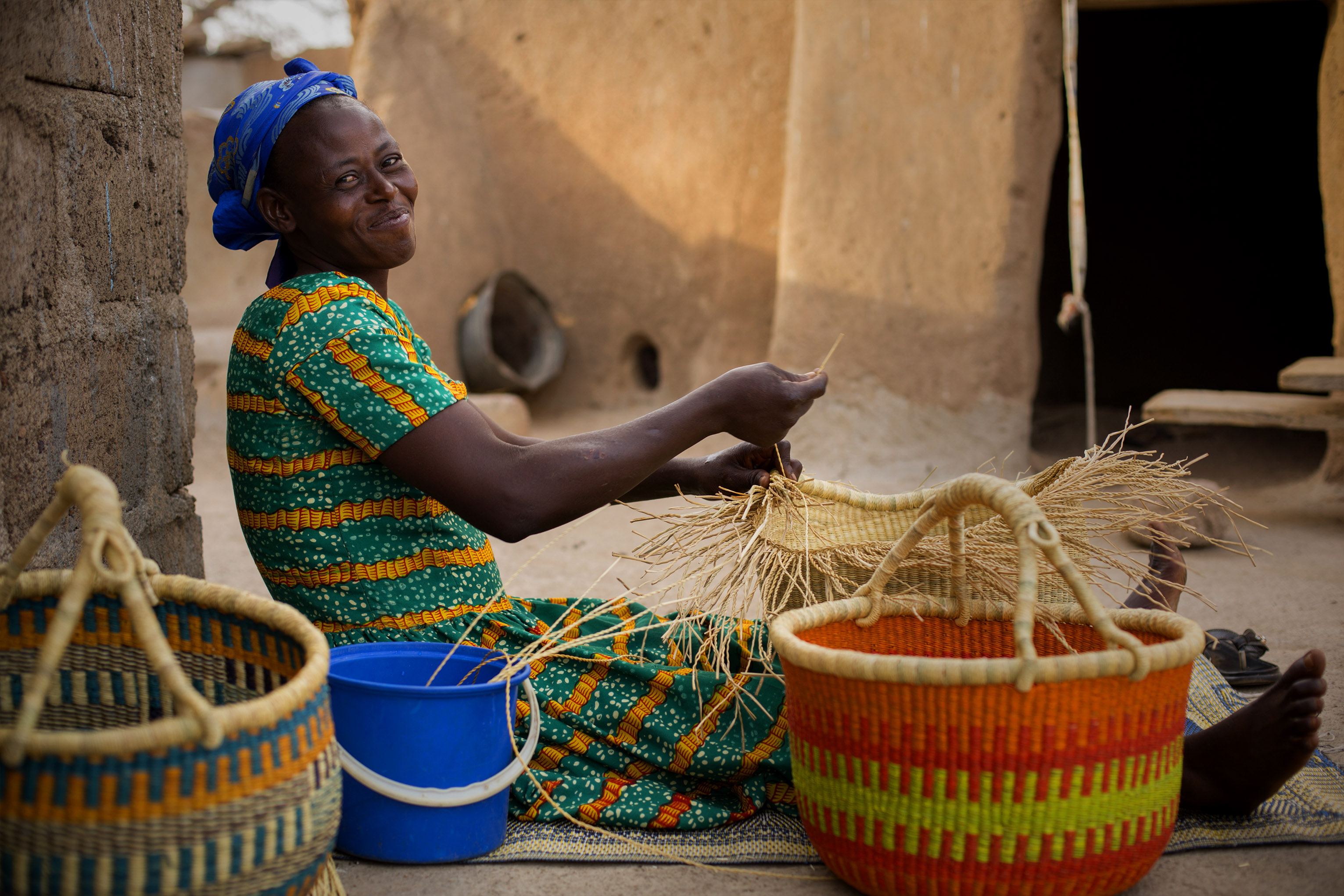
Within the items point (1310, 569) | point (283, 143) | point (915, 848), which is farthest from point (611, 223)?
point (915, 848)

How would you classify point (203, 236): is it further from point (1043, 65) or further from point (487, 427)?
point (487, 427)

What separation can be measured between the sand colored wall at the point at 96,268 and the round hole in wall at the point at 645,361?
5240 millimetres

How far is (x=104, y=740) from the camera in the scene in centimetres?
103

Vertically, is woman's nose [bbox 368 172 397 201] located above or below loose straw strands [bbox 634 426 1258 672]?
above

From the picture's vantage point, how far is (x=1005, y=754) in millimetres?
1345

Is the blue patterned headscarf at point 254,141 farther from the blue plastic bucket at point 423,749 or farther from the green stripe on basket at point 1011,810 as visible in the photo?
the green stripe on basket at point 1011,810

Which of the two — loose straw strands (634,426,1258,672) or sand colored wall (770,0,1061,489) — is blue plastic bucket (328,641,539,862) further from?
sand colored wall (770,0,1061,489)

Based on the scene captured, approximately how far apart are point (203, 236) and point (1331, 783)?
8840mm

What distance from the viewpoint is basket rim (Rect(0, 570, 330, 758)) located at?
1.03 metres

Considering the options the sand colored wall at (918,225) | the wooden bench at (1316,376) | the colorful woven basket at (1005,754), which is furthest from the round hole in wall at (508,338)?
the colorful woven basket at (1005,754)

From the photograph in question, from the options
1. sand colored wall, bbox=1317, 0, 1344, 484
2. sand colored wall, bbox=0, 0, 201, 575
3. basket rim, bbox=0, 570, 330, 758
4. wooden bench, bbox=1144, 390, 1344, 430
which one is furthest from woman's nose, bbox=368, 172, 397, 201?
sand colored wall, bbox=1317, 0, 1344, 484

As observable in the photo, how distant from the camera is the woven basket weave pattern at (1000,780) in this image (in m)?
1.34

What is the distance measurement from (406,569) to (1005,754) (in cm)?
96

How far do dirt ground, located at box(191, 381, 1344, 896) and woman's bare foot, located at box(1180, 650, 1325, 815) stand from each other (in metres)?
0.09
